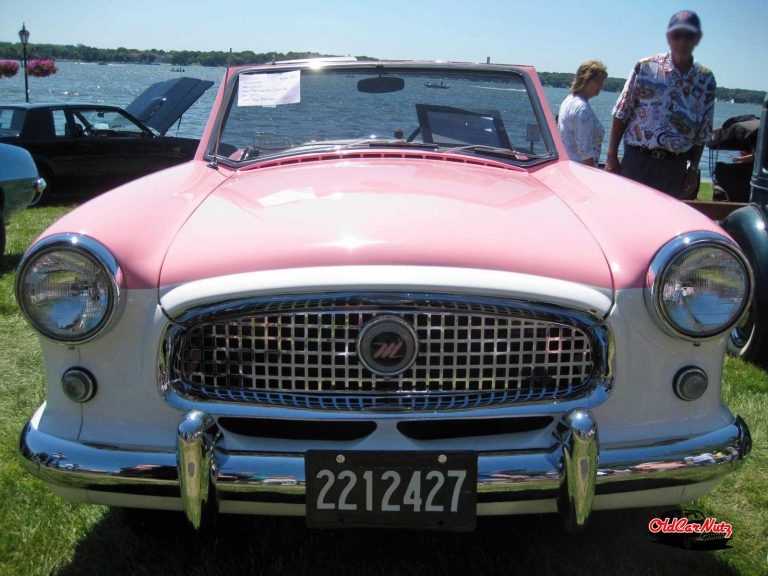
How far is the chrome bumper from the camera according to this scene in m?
1.76

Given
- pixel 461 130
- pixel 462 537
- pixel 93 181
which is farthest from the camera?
pixel 93 181

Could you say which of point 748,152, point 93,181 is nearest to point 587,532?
point 748,152

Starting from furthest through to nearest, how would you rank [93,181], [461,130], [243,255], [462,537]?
1. [93,181]
2. [461,130]
3. [462,537]
4. [243,255]

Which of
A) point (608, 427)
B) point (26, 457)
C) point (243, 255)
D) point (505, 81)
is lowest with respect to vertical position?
point (26, 457)

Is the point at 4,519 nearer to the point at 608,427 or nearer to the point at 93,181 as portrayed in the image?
the point at 608,427

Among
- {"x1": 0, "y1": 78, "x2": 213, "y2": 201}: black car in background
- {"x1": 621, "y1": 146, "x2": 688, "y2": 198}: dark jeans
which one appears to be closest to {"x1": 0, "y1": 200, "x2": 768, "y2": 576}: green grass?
{"x1": 621, "y1": 146, "x2": 688, "y2": 198}: dark jeans

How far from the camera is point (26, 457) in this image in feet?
6.24

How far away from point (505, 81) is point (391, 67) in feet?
1.60

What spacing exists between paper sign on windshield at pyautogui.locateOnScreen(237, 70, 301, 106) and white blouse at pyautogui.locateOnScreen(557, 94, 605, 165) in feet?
8.34

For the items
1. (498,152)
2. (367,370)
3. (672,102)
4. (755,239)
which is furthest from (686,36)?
(367,370)

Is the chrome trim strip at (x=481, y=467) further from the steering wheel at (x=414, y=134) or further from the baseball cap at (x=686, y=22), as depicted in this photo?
the baseball cap at (x=686, y=22)

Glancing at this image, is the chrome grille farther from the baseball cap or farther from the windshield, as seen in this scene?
the baseball cap

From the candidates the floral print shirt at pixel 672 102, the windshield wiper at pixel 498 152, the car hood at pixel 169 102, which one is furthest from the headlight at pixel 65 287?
the car hood at pixel 169 102

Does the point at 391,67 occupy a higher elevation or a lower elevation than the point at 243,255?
higher
